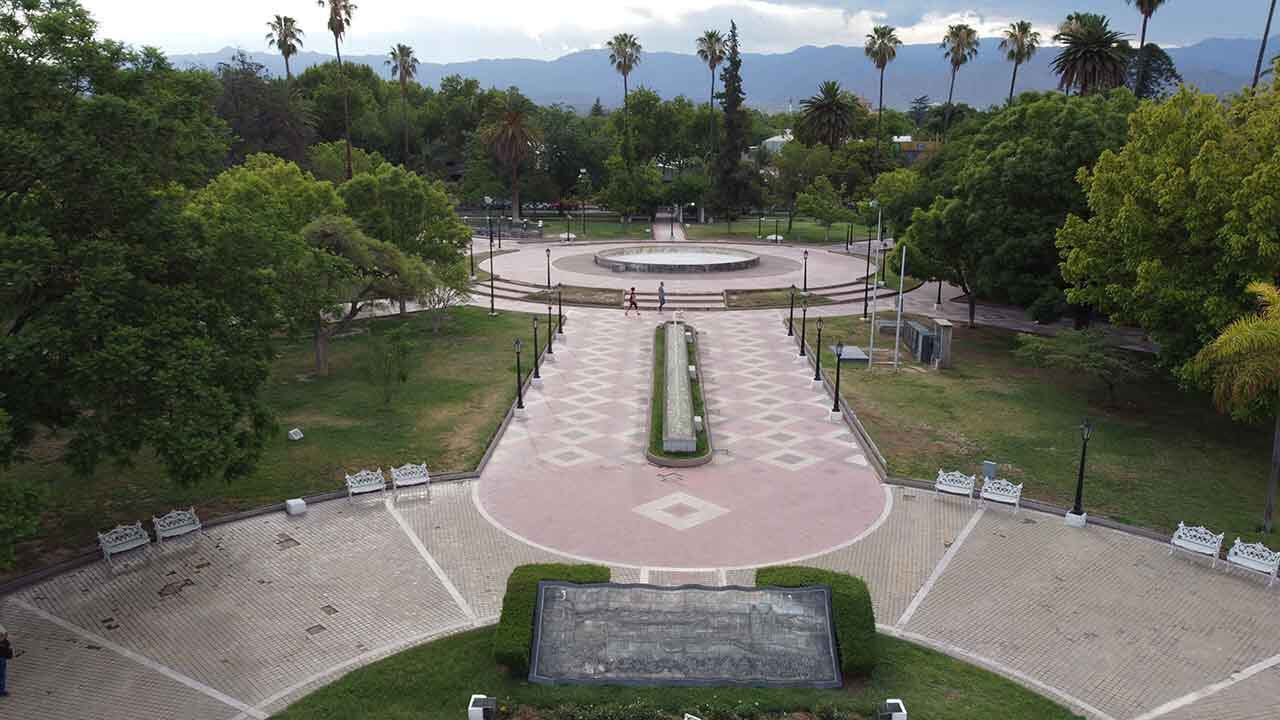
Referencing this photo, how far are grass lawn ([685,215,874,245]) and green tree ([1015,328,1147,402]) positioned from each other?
161 ft

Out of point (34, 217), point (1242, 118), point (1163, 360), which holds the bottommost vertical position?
point (1163, 360)

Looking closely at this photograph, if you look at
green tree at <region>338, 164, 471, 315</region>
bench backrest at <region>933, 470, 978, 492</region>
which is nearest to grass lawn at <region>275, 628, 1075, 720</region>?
bench backrest at <region>933, 470, 978, 492</region>

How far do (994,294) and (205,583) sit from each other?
1255 inches

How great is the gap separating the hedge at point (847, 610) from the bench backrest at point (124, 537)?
43.9 feet

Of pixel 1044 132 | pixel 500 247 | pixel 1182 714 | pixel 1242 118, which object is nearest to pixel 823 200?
pixel 500 247

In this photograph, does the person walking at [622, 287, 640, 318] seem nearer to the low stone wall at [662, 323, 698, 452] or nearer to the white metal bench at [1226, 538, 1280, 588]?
the low stone wall at [662, 323, 698, 452]

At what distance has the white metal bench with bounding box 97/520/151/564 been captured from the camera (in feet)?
58.5

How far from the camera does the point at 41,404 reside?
16438 millimetres

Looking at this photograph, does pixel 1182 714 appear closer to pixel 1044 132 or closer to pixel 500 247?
pixel 1044 132

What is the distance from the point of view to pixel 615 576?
17.5 metres

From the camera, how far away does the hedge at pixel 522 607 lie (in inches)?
538

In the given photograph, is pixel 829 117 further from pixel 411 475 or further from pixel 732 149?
pixel 411 475

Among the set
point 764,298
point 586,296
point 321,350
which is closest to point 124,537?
point 321,350

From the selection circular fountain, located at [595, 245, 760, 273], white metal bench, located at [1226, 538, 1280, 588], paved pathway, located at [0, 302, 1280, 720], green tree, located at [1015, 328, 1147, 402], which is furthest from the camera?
circular fountain, located at [595, 245, 760, 273]
